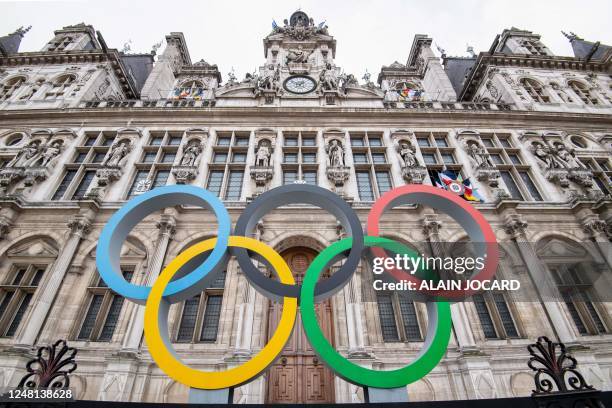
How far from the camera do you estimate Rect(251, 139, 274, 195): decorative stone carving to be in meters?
14.1

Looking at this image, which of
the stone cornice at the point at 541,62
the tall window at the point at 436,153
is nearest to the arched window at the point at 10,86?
the tall window at the point at 436,153

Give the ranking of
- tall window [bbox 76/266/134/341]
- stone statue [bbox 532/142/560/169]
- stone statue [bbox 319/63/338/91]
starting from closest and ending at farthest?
tall window [bbox 76/266/134/341]
stone statue [bbox 532/142/560/169]
stone statue [bbox 319/63/338/91]

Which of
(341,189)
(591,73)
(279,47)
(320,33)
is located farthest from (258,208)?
(591,73)

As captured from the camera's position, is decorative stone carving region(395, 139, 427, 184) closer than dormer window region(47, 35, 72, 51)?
Yes

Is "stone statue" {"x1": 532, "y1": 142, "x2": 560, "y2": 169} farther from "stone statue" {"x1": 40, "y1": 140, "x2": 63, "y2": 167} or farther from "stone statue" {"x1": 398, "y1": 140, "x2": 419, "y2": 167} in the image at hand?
"stone statue" {"x1": 40, "y1": 140, "x2": 63, "y2": 167}

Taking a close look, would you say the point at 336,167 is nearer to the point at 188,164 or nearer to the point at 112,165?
the point at 188,164

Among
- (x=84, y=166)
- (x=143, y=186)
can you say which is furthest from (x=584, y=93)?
(x=84, y=166)

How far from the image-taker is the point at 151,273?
11.0 m

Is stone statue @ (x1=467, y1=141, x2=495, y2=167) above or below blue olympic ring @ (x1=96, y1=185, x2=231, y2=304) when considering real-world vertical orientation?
above

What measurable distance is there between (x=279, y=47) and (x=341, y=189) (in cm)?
1638

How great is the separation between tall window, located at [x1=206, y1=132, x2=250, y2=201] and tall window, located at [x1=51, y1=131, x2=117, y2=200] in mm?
5792

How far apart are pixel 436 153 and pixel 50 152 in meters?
20.8

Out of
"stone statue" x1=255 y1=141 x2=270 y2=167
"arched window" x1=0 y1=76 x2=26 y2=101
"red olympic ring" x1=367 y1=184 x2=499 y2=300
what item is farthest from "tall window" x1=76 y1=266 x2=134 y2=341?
"arched window" x1=0 y1=76 x2=26 y2=101

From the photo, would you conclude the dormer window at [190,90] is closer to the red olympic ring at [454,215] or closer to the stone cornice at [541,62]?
the red olympic ring at [454,215]
